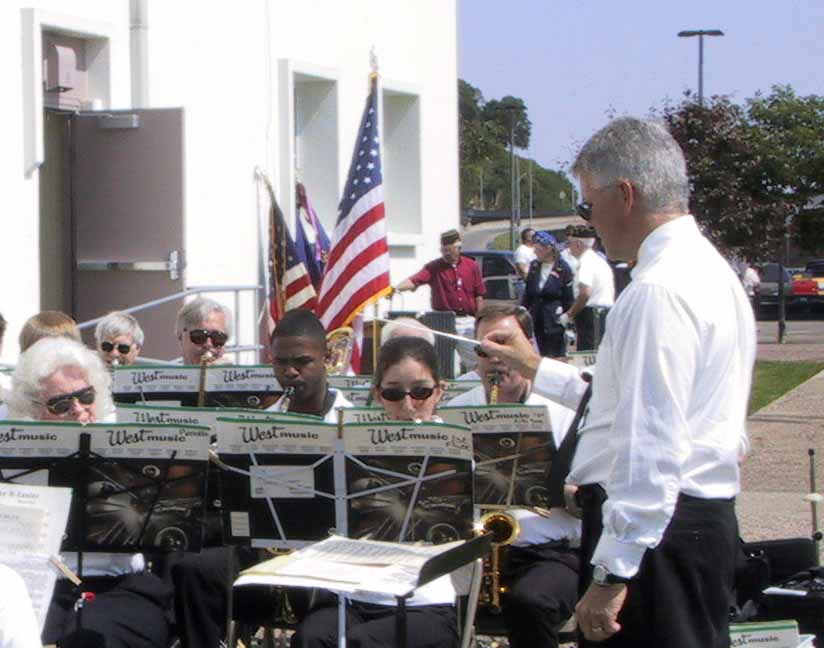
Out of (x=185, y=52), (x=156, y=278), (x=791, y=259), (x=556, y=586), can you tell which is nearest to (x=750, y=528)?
(x=556, y=586)

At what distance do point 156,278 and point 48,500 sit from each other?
682 centimetres

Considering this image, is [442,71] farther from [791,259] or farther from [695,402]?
[791,259]

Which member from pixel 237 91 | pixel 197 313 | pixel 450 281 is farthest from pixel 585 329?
pixel 197 313

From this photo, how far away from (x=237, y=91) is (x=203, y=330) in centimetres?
458

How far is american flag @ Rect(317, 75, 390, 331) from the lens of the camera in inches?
413

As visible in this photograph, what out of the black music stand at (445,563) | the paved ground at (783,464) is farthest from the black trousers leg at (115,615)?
the paved ground at (783,464)

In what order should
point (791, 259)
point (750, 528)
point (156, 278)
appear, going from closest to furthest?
1. point (750, 528)
2. point (156, 278)
3. point (791, 259)

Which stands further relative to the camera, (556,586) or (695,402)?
(556,586)

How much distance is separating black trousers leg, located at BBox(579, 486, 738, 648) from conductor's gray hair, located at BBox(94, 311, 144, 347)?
16.0 feet

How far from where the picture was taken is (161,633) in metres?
5.19

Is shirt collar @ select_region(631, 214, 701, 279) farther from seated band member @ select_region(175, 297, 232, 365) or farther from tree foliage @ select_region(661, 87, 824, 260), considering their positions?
tree foliage @ select_region(661, 87, 824, 260)

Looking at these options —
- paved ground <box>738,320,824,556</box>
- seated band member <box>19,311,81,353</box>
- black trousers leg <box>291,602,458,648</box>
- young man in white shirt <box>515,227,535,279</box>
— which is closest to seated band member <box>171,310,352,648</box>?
black trousers leg <box>291,602,458,648</box>

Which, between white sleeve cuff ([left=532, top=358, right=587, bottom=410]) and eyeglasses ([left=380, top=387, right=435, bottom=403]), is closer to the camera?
white sleeve cuff ([left=532, top=358, right=587, bottom=410])

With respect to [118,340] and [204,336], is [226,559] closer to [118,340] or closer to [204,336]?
[204,336]
